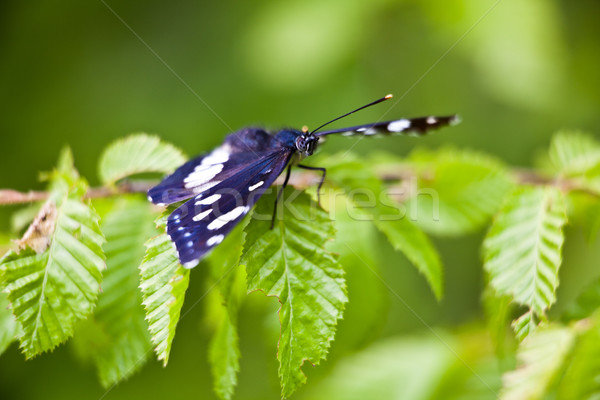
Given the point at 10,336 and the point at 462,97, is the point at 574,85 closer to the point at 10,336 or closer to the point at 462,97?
the point at 462,97

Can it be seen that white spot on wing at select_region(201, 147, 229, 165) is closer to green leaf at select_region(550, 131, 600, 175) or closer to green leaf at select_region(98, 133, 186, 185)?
green leaf at select_region(98, 133, 186, 185)

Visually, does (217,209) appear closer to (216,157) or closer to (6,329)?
(216,157)

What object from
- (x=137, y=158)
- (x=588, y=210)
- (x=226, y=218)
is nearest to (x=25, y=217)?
(x=137, y=158)

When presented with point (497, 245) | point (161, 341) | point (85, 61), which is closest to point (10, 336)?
point (161, 341)

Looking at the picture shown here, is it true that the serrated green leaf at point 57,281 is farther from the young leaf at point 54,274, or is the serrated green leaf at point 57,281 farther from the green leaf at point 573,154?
the green leaf at point 573,154

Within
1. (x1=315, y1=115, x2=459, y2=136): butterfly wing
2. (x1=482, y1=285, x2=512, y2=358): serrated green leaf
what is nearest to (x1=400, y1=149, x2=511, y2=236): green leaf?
(x1=315, y1=115, x2=459, y2=136): butterfly wing
